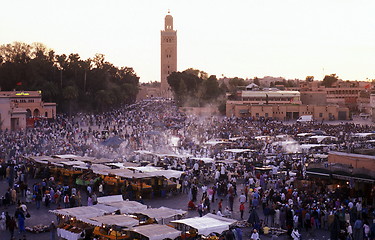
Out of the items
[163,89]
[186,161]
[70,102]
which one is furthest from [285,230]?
[163,89]

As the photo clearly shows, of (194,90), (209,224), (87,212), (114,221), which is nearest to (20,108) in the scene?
(87,212)

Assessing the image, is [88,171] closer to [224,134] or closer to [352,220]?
[352,220]

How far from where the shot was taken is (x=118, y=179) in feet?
60.6

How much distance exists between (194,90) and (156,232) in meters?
63.5

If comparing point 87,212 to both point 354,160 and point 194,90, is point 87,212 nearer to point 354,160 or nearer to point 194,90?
point 354,160

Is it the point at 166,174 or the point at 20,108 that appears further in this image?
the point at 20,108

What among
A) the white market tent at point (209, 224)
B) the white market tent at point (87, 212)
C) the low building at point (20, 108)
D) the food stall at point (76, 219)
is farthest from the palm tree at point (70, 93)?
the white market tent at point (209, 224)

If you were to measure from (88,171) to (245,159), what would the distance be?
798 cm

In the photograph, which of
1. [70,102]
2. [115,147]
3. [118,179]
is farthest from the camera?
[70,102]

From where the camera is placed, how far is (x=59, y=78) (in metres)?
60.3

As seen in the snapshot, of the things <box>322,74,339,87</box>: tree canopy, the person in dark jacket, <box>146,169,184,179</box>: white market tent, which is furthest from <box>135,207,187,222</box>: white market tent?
<box>322,74,339,87</box>: tree canopy

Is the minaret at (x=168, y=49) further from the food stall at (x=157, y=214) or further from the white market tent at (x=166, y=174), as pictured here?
the food stall at (x=157, y=214)

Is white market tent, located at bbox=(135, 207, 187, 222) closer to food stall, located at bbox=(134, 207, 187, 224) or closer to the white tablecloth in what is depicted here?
food stall, located at bbox=(134, 207, 187, 224)

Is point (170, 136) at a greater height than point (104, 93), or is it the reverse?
point (104, 93)
